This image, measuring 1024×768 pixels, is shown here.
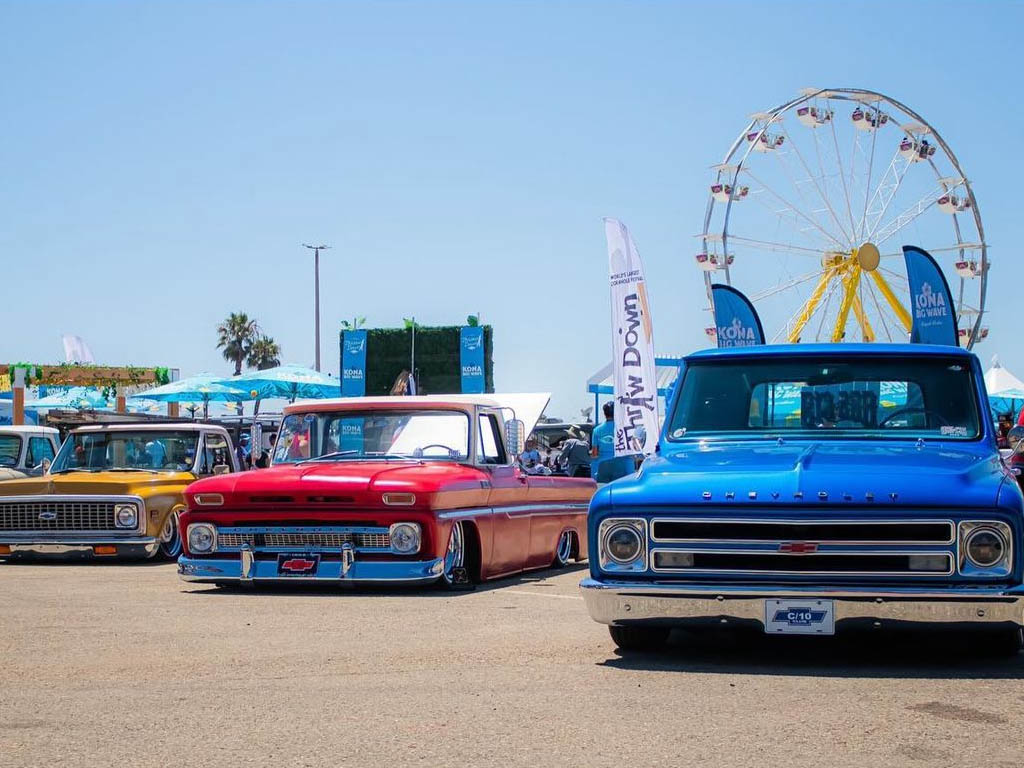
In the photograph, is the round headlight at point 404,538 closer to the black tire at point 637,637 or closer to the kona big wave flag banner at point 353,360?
the black tire at point 637,637

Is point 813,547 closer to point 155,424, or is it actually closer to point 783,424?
point 783,424

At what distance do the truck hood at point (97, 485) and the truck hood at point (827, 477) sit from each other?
830cm

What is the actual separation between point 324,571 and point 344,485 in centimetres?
66

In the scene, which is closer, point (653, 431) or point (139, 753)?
point (139, 753)

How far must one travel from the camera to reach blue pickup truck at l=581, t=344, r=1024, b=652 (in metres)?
6.80

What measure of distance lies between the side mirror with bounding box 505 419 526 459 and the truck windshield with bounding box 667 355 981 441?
379 cm

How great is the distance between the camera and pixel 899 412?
850cm

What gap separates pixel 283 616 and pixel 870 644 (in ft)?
12.4

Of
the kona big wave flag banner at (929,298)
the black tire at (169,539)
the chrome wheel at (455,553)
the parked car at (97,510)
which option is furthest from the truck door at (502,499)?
the kona big wave flag banner at (929,298)

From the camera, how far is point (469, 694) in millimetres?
6480

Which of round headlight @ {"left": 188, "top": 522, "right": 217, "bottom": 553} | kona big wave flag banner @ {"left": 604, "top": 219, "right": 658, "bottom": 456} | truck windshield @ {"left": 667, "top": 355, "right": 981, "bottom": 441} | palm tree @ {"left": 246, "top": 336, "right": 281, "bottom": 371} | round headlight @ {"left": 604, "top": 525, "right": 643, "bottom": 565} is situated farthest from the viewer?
palm tree @ {"left": 246, "top": 336, "right": 281, "bottom": 371}

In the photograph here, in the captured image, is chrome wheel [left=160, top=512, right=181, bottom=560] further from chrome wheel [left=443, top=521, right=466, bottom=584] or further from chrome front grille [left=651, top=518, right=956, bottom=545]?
chrome front grille [left=651, top=518, right=956, bottom=545]

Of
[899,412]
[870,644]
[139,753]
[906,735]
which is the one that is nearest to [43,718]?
[139,753]

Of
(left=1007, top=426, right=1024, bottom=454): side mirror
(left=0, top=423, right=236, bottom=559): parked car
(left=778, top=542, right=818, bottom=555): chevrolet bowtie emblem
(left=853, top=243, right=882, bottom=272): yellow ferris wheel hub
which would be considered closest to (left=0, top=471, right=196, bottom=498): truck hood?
(left=0, top=423, right=236, bottom=559): parked car
